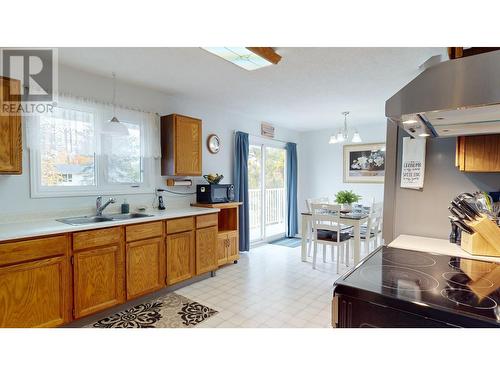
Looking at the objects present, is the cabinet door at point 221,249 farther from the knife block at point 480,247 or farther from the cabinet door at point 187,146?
the knife block at point 480,247

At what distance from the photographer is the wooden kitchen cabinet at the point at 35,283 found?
1.79 metres

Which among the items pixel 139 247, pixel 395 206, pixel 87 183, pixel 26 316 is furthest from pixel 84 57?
pixel 395 206

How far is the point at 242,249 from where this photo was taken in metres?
4.48

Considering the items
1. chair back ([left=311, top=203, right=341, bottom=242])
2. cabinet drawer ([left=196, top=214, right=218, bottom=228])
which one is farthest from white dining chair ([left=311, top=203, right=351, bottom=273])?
cabinet drawer ([left=196, top=214, right=218, bottom=228])

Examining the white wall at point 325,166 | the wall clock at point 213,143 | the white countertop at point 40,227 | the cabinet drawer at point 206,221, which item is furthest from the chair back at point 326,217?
the white countertop at point 40,227

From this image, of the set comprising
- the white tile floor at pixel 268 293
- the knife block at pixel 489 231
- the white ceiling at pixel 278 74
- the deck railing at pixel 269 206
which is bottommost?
the white tile floor at pixel 268 293

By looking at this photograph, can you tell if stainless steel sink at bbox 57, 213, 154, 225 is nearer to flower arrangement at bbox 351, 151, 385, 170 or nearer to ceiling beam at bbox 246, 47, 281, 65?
ceiling beam at bbox 246, 47, 281, 65

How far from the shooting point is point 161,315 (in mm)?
2443

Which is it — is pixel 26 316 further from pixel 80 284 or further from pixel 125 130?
pixel 125 130

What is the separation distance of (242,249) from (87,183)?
2.53 metres

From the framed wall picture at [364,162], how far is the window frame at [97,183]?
383cm

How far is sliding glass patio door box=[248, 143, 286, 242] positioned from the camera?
16.7ft

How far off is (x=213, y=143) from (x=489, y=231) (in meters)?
3.27

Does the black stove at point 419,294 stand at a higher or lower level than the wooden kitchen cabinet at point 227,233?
higher
